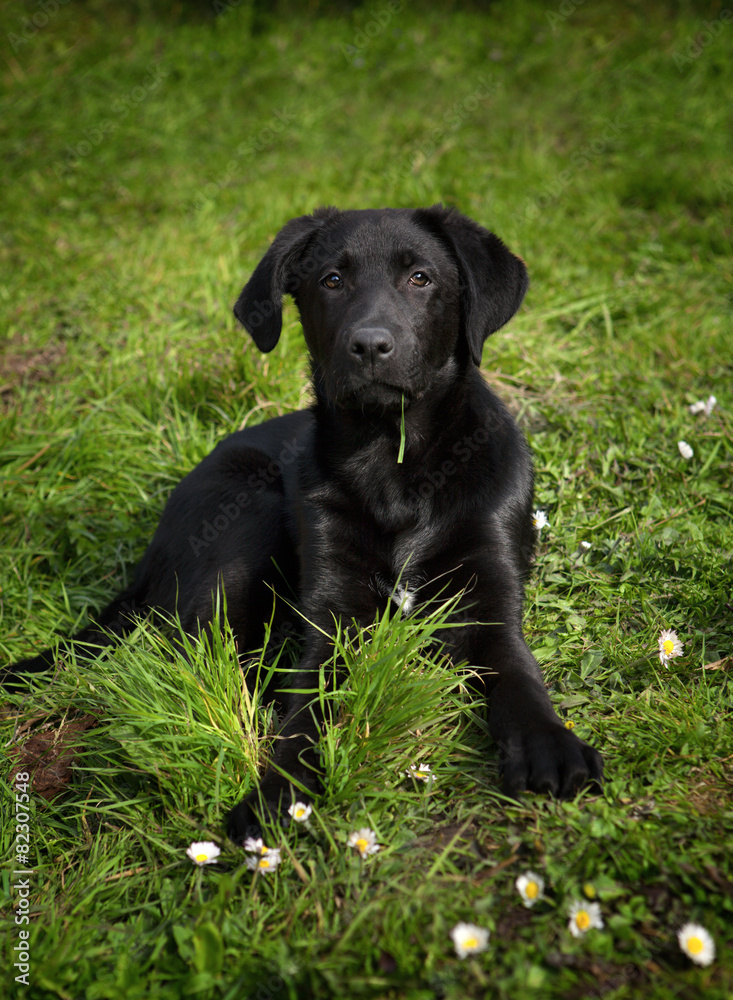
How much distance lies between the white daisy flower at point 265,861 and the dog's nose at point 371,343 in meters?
1.29

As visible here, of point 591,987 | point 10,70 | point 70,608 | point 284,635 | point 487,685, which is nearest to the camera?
point 591,987

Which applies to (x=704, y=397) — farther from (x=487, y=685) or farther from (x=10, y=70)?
(x=10, y=70)

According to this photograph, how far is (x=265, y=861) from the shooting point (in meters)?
1.80

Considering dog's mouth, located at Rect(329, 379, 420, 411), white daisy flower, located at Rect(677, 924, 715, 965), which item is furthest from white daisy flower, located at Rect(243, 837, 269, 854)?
dog's mouth, located at Rect(329, 379, 420, 411)

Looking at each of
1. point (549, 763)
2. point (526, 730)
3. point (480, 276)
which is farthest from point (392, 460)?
point (549, 763)

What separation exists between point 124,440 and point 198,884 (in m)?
2.45

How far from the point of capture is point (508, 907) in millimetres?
1656

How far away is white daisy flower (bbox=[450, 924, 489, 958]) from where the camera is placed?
154cm

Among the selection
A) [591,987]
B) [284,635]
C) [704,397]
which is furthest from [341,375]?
[704,397]

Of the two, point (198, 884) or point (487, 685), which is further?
point (487, 685)

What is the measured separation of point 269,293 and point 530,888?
6.32ft

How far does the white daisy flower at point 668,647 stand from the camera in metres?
2.35

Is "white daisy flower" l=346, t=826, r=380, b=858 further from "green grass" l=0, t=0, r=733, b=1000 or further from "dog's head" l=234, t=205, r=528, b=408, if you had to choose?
"dog's head" l=234, t=205, r=528, b=408

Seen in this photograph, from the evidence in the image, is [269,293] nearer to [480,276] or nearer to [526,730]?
[480,276]
